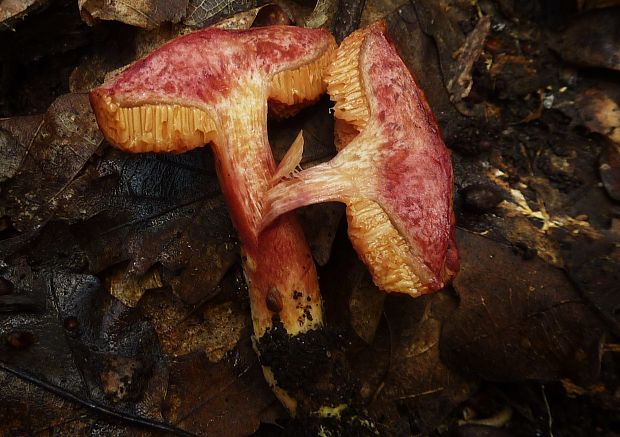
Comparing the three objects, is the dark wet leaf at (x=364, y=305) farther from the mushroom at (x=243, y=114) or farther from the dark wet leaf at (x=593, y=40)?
the dark wet leaf at (x=593, y=40)

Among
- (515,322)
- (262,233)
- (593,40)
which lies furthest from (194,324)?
(593,40)

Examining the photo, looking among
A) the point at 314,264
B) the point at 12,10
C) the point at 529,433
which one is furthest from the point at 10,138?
the point at 529,433

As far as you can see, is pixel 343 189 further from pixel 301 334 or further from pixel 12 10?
pixel 12 10

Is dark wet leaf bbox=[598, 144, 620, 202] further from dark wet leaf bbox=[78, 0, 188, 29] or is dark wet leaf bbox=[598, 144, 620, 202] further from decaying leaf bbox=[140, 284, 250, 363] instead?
dark wet leaf bbox=[78, 0, 188, 29]

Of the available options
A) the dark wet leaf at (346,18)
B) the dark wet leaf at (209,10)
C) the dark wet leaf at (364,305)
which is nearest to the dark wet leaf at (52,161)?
the dark wet leaf at (209,10)

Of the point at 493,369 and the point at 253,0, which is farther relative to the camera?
the point at 253,0

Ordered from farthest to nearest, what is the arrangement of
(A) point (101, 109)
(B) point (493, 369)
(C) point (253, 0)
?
(C) point (253, 0) < (B) point (493, 369) < (A) point (101, 109)

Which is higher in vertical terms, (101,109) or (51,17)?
(51,17)

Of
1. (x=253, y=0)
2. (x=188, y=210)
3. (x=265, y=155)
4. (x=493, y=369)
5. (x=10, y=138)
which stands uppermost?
(x=253, y=0)
